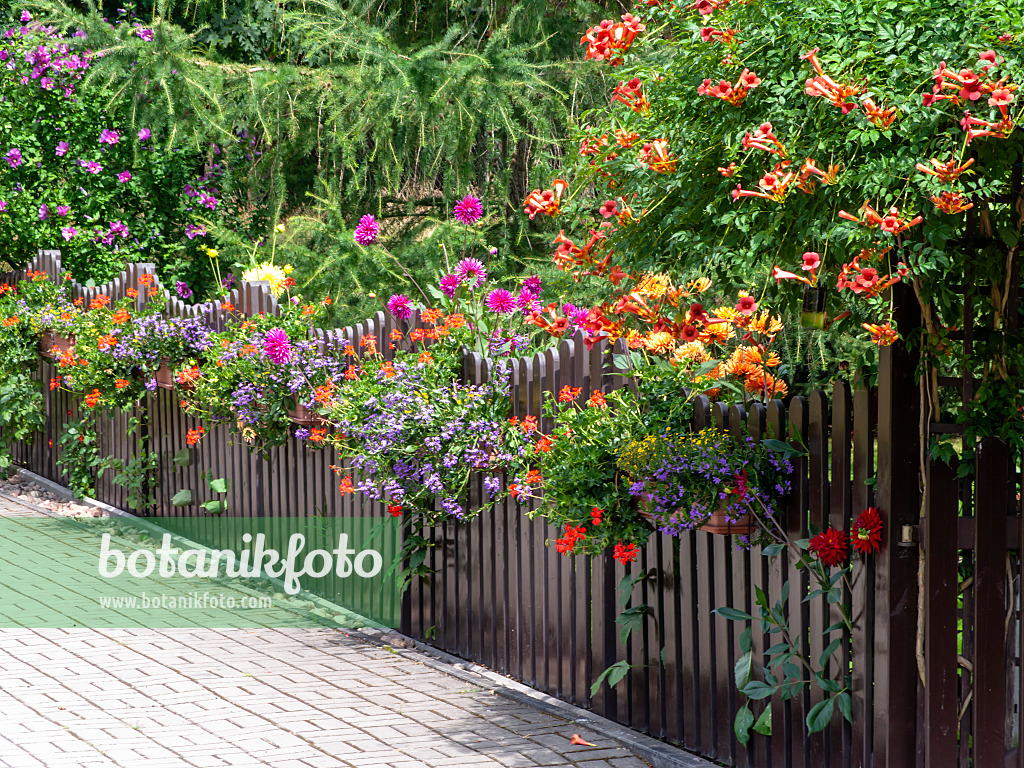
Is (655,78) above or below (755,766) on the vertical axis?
above

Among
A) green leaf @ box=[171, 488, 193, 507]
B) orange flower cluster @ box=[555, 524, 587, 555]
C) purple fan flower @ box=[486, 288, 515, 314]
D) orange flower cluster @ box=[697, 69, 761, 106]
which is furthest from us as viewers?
green leaf @ box=[171, 488, 193, 507]

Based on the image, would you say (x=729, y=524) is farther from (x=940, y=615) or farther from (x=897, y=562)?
(x=940, y=615)

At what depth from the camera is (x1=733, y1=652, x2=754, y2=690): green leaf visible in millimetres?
4098

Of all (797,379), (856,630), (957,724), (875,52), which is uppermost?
(875,52)

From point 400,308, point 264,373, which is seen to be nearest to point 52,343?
point 264,373

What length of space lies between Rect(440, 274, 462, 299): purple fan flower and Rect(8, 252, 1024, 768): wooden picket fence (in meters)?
0.48

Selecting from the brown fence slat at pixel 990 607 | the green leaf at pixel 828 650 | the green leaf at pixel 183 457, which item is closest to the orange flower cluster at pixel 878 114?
the brown fence slat at pixel 990 607

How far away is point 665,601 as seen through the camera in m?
4.63

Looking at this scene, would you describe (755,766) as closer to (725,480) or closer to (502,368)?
(725,480)

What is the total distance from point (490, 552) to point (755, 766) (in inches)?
75.6

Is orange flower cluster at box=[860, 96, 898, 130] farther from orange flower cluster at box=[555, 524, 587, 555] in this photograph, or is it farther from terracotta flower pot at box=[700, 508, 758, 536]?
orange flower cluster at box=[555, 524, 587, 555]

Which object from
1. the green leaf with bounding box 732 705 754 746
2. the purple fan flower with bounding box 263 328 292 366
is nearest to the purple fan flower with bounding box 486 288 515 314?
the purple fan flower with bounding box 263 328 292 366

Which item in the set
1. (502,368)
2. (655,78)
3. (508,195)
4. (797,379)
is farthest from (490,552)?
(508,195)

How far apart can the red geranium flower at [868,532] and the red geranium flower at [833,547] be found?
58mm
